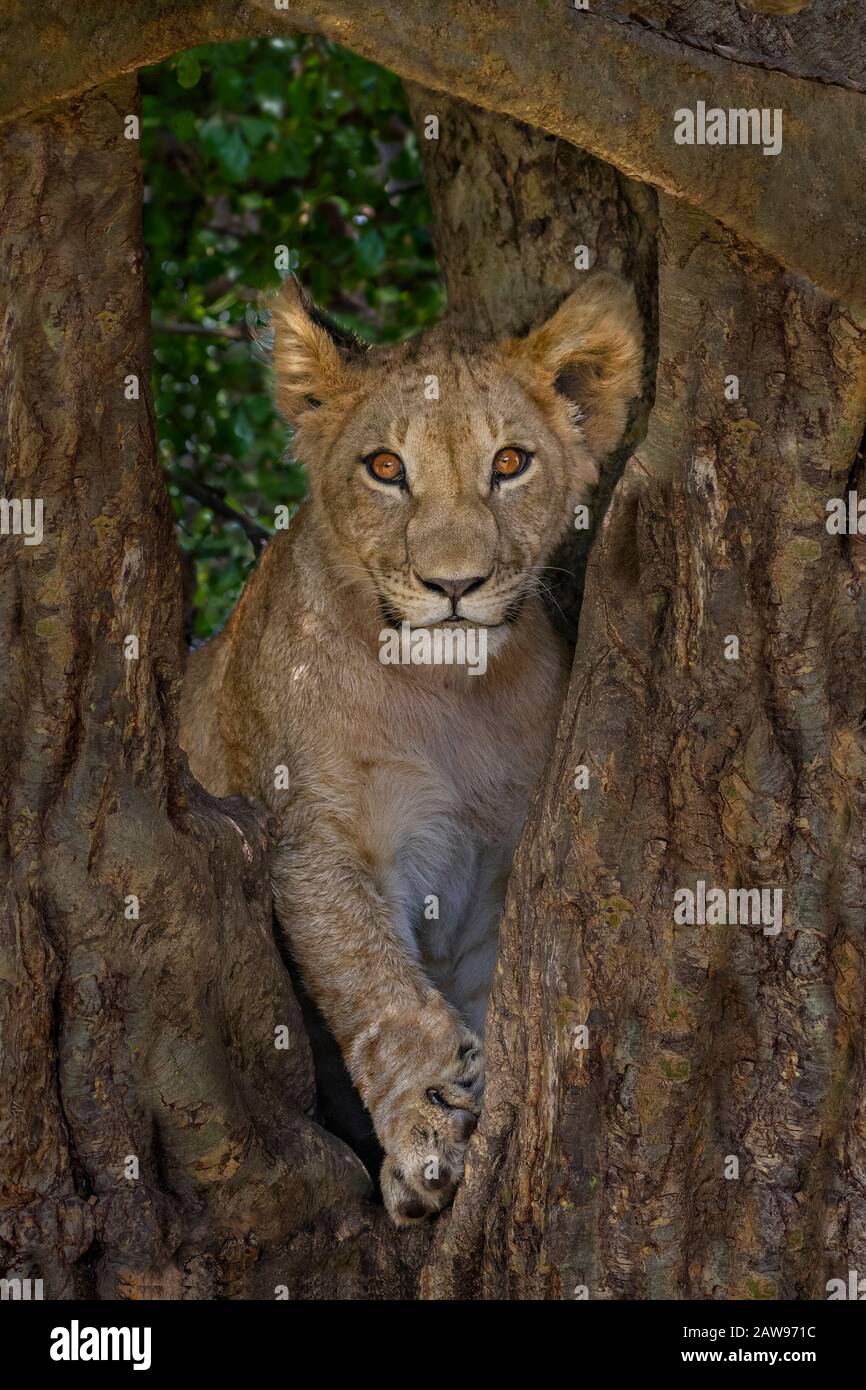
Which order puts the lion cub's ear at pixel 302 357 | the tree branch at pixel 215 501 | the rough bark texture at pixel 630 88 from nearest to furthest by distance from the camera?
the rough bark texture at pixel 630 88
the lion cub's ear at pixel 302 357
the tree branch at pixel 215 501

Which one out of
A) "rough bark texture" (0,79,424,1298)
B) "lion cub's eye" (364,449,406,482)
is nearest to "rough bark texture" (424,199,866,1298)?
"rough bark texture" (0,79,424,1298)

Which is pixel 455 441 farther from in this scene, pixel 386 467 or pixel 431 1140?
pixel 431 1140

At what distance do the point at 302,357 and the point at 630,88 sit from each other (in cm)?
175

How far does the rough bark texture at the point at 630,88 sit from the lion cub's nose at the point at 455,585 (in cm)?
119

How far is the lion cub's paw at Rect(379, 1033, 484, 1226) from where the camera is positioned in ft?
13.0

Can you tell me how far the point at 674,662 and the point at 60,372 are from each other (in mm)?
1395

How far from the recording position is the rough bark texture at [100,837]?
11.4ft

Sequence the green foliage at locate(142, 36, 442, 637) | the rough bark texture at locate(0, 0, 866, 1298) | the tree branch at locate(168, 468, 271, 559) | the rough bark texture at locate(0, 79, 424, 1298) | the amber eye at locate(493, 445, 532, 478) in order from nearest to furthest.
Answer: the rough bark texture at locate(0, 0, 866, 1298), the rough bark texture at locate(0, 79, 424, 1298), the amber eye at locate(493, 445, 532, 478), the green foliage at locate(142, 36, 442, 637), the tree branch at locate(168, 468, 271, 559)

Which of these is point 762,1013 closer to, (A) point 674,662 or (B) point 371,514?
(A) point 674,662

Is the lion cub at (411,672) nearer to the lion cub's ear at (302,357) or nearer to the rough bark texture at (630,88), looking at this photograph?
the lion cub's ear at (302,357)

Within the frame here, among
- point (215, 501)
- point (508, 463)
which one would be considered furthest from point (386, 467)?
point (215, 501)

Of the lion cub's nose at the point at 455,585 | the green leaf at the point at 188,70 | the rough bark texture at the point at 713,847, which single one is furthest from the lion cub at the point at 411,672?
the green leaf at the point at 188,70

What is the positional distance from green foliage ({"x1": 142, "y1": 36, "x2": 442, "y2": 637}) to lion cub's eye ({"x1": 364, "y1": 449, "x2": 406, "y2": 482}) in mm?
1678

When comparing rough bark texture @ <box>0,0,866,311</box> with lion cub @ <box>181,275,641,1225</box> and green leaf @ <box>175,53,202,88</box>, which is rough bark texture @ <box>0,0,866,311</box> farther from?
green leaf @ <box>175,53,202,88</box>
